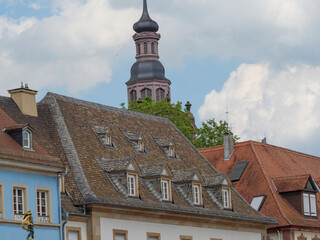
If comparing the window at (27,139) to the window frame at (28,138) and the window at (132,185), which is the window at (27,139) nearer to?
the window frame at (28,138)

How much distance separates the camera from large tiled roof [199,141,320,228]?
7312 centimetres

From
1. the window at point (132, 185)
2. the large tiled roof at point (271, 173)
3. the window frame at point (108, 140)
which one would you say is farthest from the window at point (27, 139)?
the large tiled roof at point (271, 173)

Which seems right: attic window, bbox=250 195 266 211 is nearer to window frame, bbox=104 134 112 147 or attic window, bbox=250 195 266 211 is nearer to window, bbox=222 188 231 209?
window, bbox=222 188 231 209

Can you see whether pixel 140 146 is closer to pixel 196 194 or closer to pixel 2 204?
pixel 196 194

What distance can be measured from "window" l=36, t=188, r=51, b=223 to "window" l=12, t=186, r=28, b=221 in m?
0.94

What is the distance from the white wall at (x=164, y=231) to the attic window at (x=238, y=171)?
1078cm

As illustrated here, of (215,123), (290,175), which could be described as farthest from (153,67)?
(290,175)

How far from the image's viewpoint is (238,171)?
3059 inches

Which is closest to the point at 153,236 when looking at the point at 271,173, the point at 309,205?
the point at 309,205

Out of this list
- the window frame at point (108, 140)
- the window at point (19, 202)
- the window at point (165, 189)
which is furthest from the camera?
the window frame at point (108, 140)

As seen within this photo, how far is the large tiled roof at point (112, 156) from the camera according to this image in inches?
2176

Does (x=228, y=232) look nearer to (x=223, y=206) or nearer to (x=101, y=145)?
(x=223, y=206)

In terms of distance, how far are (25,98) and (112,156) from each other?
622 cm

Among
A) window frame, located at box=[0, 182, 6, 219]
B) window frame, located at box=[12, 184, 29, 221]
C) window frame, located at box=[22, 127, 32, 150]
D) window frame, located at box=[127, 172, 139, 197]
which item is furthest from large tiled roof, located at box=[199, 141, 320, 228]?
window frame, located at box=[0, 182, 6, 219]
